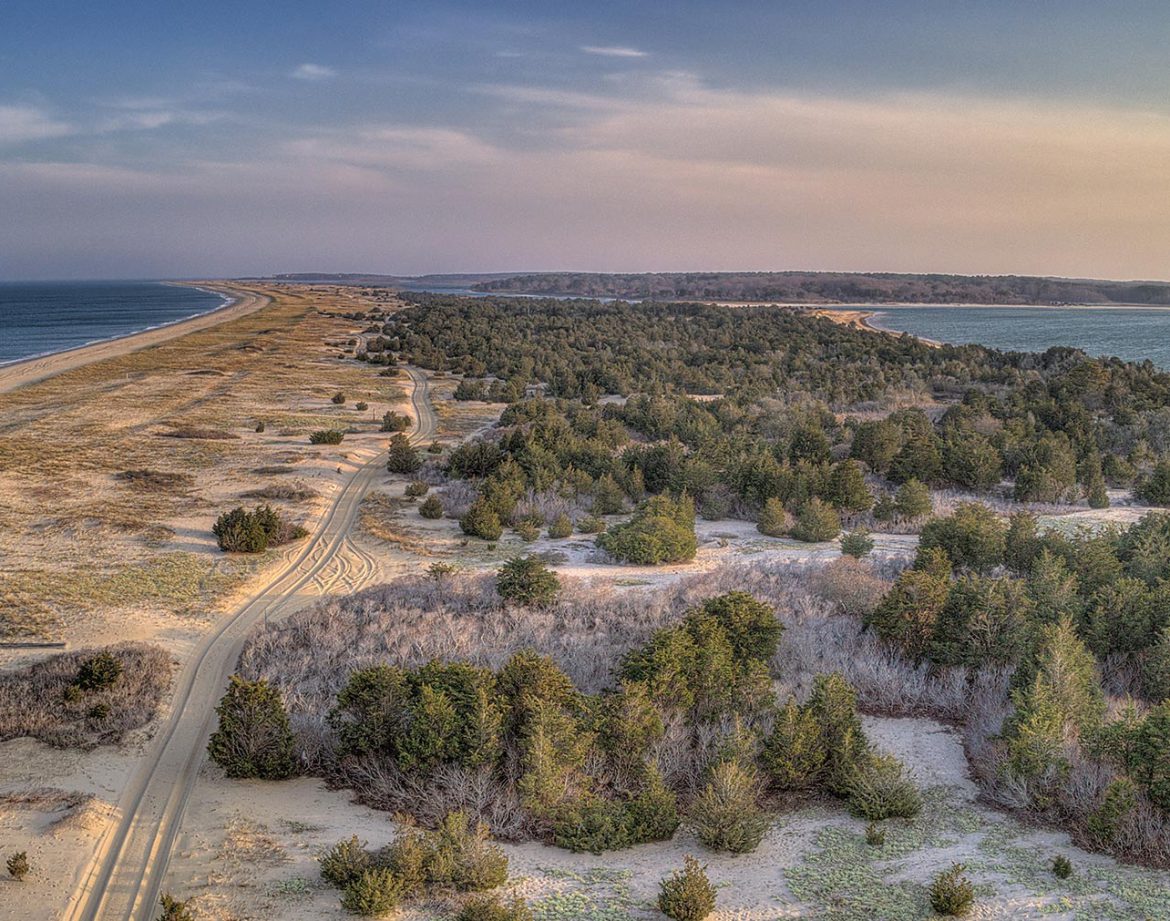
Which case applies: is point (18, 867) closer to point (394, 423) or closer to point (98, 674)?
point (98, 674)

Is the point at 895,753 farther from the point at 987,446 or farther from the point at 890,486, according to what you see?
the point at 987,446

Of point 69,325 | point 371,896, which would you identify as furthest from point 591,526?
point 69,325

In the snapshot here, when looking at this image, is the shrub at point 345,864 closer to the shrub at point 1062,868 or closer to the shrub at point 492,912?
the shrub at point 492,912

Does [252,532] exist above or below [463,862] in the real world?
above

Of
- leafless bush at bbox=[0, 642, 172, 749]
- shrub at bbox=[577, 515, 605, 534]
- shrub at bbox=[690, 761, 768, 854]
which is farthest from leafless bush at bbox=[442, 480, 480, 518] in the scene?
shrub at bbox=[690, 761, 768, 854]

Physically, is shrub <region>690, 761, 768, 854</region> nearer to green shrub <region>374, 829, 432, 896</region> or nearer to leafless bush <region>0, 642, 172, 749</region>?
green shrub <region>374, 829, 432, 896</region>

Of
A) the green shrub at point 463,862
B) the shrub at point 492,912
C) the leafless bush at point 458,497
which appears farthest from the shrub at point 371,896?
the leafless bush at point 458,497
